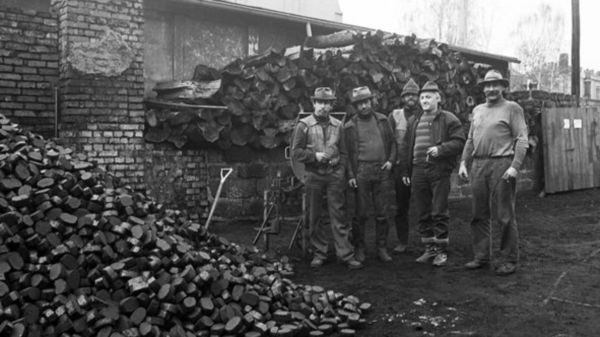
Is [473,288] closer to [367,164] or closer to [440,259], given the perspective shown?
[440,259]

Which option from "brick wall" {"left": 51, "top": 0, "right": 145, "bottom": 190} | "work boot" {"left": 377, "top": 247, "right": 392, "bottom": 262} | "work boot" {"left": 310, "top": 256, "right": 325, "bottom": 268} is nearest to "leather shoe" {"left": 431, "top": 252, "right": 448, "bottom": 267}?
"work boot" {"left": 377, "top": 247, "right": 392, "bottom": 262}

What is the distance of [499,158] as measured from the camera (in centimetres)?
598

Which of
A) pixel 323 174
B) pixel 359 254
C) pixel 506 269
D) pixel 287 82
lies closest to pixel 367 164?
pixel 323 174

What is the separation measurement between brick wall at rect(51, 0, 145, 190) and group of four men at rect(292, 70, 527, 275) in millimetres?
2122

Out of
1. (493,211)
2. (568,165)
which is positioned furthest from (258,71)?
(568,165)

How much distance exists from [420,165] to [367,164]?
0.60 m

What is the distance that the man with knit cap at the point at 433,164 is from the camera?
254 inches

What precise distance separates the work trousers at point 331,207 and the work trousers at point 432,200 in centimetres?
87

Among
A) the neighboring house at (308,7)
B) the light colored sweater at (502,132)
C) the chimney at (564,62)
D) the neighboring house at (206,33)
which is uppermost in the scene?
the neighboring house at (308,7)

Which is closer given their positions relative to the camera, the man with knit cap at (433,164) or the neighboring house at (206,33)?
the man with knit cap at (433,164)

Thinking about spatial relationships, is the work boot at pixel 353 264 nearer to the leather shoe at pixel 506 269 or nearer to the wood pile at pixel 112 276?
the wood pile at pixel 112 276

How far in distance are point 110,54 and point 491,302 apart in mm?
4958

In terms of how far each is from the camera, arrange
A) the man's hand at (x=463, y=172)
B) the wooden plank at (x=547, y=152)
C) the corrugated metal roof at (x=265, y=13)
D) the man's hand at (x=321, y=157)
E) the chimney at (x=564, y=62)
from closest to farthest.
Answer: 1. the man's hand at (x=463, y=172)
2. the man's hand at (x=321, y=157)
3. the corrugated metal roof at (x=265, y=13)
4. the wooden plank at (x=547, y=152)
5. the chimney at (x=564, y=62)

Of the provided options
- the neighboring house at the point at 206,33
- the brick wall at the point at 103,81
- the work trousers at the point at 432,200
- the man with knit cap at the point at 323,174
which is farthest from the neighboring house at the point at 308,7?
the work trousers at the point at 432,200
